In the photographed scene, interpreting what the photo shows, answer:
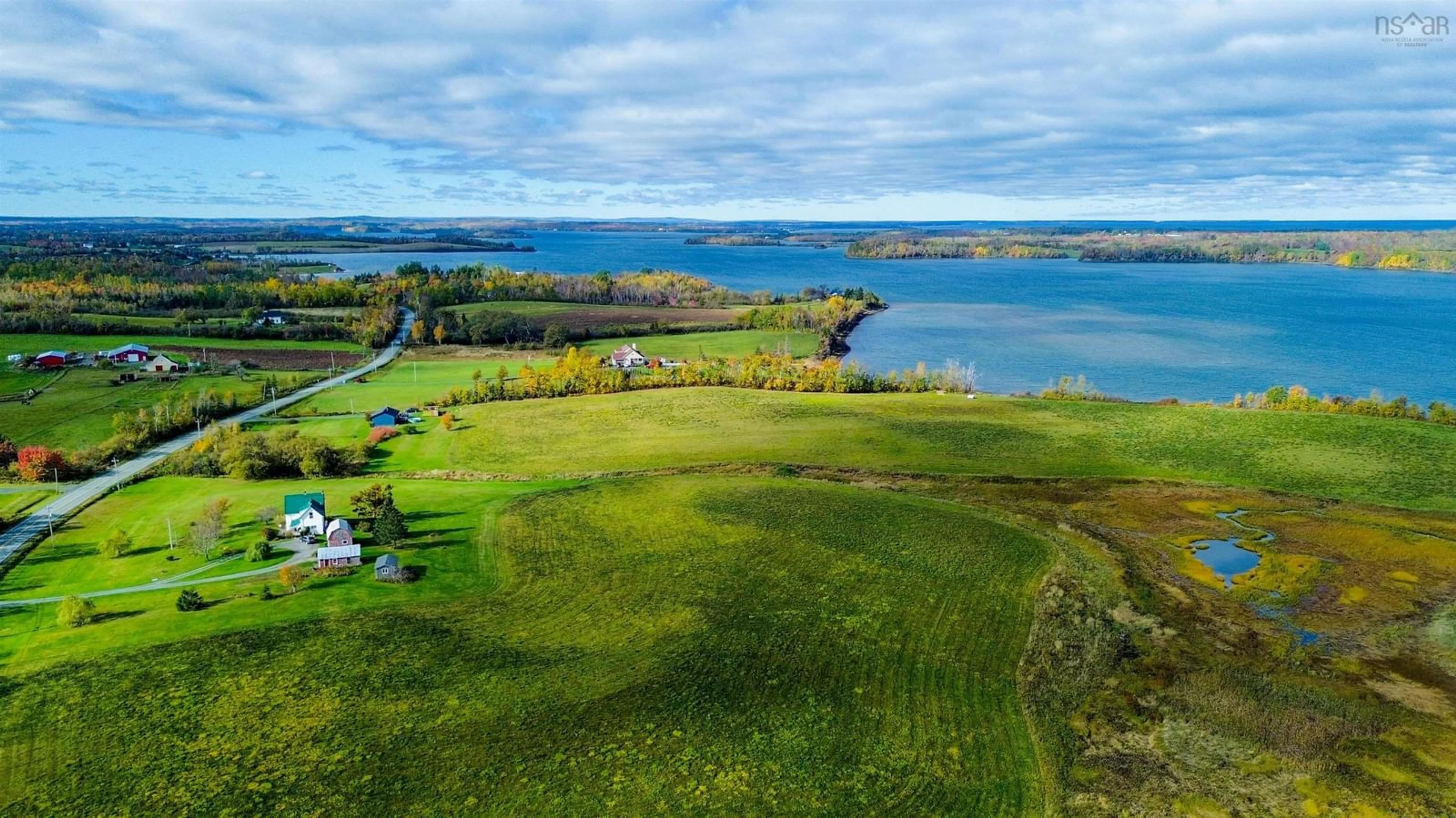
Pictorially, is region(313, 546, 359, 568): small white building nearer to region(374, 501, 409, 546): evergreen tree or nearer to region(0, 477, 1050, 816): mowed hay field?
region(374, 501, 409, 546): evergreen tree

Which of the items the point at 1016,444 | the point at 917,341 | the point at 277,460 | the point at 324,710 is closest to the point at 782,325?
the point at 917,341

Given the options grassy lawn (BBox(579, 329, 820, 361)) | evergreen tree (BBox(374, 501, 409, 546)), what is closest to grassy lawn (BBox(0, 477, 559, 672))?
evergreen tree (BBox(374, 501, 409, 546))

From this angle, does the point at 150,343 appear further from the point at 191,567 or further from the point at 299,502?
the point at 191,567

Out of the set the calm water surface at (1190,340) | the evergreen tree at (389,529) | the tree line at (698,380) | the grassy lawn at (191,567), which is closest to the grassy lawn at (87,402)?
the grassy lawn at (191,567)

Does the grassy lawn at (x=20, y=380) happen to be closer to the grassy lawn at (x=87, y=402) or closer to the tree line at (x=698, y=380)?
the grassy lawn at (x=87, y=402)

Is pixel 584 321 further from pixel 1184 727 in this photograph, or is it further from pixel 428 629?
pixel 1184 727

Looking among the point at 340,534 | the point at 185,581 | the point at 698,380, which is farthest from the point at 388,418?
the point at 185,581
